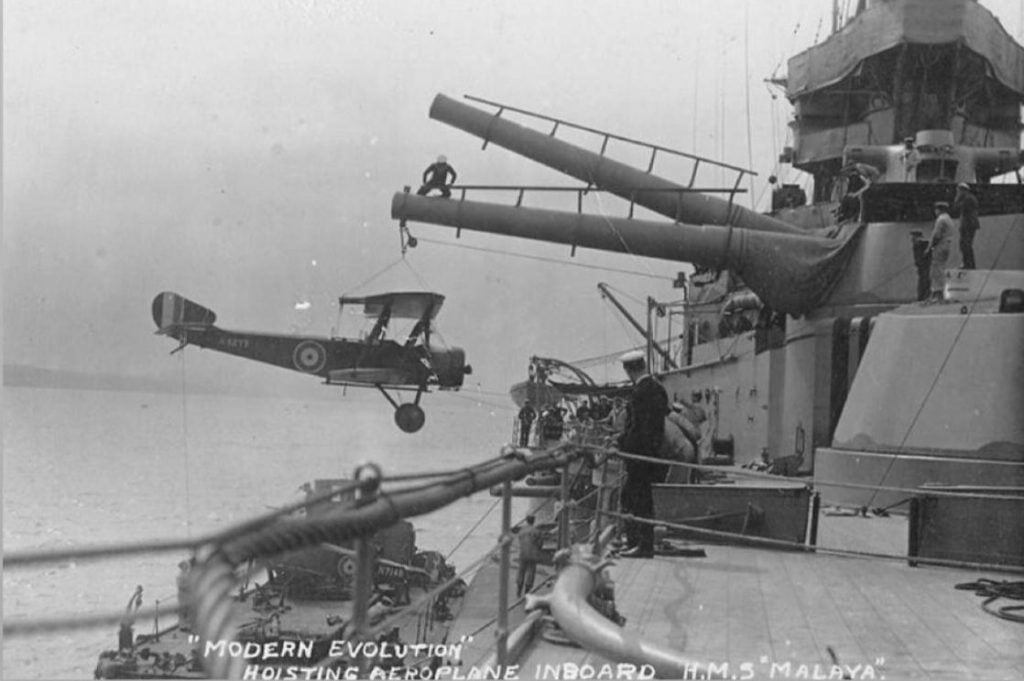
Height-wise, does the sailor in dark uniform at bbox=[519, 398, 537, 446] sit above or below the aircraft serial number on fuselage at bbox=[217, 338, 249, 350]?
below

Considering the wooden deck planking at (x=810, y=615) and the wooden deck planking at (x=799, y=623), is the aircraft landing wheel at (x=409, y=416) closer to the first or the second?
the wooden deck planking at (x=810, y=615)

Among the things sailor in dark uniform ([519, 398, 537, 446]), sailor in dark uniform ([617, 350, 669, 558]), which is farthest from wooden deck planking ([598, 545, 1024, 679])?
sailor in dark uniform ([519, 398, 537, 446])

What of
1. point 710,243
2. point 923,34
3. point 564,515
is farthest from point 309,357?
point 564,515

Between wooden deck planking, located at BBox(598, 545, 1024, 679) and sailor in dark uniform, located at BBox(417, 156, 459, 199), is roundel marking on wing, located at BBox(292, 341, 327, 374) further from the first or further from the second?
wooden deck planking, located at BBox(598, 545, 1024, 679)

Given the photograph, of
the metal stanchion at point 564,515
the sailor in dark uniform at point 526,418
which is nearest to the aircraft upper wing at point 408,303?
the sailor in dark uniform at point 526,418

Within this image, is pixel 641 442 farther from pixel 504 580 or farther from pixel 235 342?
pixel 235 342

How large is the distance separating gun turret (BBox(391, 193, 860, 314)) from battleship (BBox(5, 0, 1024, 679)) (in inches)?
1.0

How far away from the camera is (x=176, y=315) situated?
62.5 feet

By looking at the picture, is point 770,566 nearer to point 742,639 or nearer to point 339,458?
point 742,639

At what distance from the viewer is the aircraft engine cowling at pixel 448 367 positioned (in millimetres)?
18266

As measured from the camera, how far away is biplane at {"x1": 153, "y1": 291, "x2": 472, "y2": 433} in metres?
18.4

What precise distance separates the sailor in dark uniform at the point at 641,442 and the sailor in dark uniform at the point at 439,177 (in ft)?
20.1

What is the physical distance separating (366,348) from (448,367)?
164 centimetres

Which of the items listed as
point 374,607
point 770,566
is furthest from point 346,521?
point 374,607
